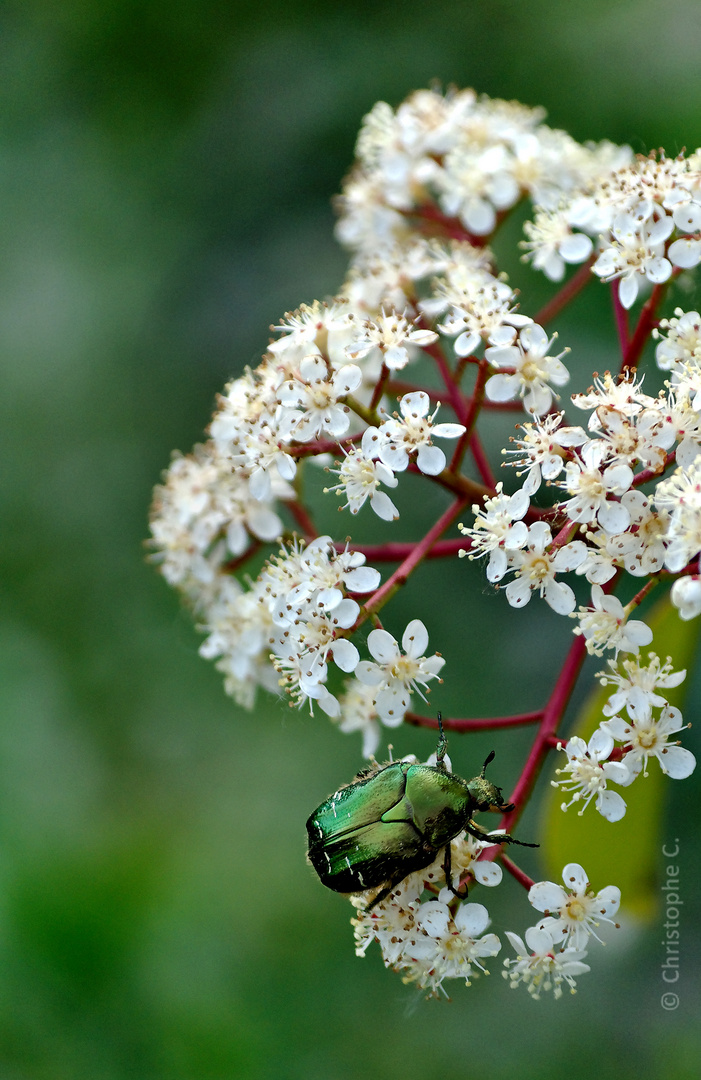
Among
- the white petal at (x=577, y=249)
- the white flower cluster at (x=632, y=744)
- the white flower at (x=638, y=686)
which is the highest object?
the white petal at (x=577, y=249)

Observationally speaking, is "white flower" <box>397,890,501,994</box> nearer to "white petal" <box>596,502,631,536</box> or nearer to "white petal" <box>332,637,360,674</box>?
"white petal" <box>332,637,360,674</box>

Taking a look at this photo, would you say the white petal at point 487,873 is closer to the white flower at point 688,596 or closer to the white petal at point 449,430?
the white flower at point 688,596

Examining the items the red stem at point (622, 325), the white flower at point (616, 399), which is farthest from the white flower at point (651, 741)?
the red stem at point (622, 325)

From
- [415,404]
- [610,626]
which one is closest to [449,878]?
[610,626]

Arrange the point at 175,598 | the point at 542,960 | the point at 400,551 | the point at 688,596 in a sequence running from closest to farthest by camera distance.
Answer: the point at 688,596
the point at 542,960
the point at 400,551
the point at 175,598

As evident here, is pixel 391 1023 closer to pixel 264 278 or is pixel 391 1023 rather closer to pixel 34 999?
pixel 34 999

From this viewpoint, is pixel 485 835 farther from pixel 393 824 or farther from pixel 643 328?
pixel 643 328

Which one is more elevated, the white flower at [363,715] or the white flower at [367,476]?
the white flower at [367,476]
